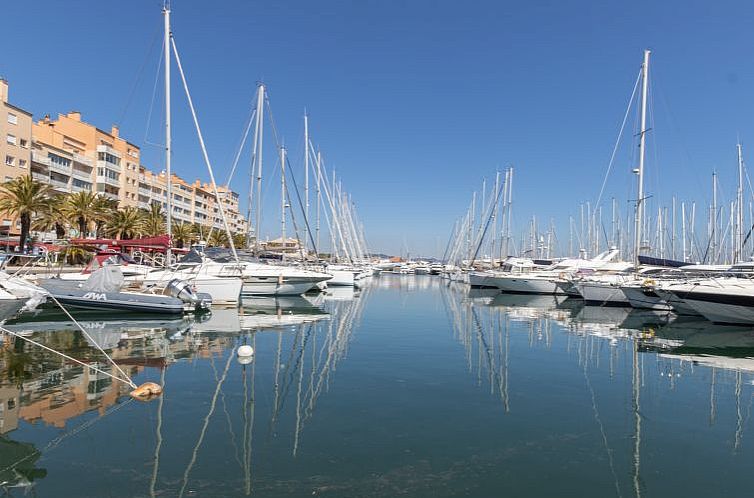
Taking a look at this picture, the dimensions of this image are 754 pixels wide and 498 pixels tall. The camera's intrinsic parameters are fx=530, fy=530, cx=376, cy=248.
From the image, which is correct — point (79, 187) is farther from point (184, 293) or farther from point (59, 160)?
point (184, 293)

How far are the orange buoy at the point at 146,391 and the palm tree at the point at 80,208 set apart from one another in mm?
46900

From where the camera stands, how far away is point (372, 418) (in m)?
10.8

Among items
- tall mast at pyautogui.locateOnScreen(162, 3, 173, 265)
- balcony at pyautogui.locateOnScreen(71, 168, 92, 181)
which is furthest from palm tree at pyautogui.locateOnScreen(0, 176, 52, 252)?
balcony at pyautogui.locateOnScreen(71, 168, 92, 181)

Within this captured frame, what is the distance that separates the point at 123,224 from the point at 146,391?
170 feet

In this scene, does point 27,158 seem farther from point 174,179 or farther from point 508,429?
point 508,429

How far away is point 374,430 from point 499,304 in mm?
33316

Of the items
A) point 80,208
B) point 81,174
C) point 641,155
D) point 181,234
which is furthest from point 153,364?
point 81,174

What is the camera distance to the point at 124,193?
86.7 metres

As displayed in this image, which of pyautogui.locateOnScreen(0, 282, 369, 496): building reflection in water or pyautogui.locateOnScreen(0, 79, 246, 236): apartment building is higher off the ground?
pyautogui.locateOnScreen(0, 79, 246, 236): apartment building

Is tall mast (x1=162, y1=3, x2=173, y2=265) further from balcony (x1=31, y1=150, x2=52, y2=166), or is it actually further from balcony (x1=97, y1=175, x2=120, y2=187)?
balcony (x1=97, y1=175, x2=120, y2=187)

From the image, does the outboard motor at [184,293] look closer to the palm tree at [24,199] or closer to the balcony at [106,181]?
the palm tree at [24,199]

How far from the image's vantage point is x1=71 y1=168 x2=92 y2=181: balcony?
245ft

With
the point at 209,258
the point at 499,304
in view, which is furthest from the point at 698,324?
the point at 209,258

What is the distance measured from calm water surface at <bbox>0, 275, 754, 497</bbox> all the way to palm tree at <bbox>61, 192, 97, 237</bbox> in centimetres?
3431
